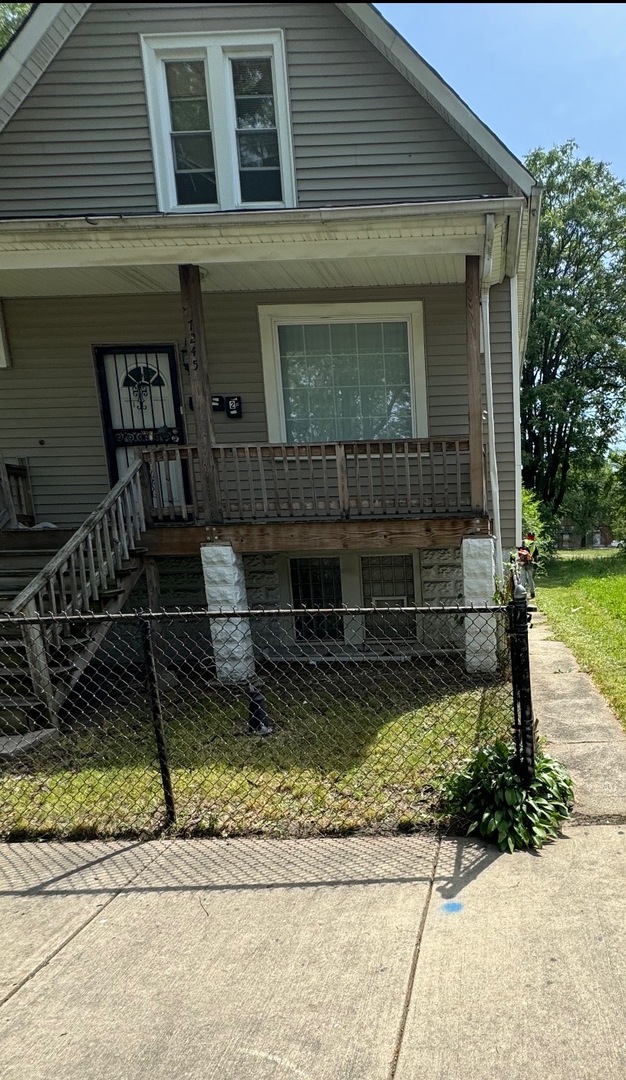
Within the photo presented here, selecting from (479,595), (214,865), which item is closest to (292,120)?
(479,595)

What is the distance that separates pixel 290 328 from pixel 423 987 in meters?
6.35

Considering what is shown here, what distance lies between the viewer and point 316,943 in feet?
7.84

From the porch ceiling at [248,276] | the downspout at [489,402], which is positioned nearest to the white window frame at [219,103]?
the porch ceiling at [248,276]

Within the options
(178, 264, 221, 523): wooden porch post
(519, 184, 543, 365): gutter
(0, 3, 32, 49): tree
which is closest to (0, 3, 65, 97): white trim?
(178, 264, 221, 523): wooden porch post

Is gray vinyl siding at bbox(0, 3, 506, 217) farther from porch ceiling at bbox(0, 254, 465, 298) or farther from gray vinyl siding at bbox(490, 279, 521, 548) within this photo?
gray vinyl siding at bbox(490, 279, 521, 548)

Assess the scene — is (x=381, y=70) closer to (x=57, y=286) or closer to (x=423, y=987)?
(x=57, y=286)

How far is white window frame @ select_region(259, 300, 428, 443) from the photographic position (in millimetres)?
6727

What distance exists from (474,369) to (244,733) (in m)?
3.69

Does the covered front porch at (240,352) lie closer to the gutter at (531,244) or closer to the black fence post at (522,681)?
the gutter at (531,244)

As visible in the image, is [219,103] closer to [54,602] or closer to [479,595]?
[54,602]

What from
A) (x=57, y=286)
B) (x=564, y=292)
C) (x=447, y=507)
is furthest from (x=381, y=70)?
(x=564, y=292)

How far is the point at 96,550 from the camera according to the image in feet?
19.4

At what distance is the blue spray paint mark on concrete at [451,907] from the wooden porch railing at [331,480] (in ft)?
12.0

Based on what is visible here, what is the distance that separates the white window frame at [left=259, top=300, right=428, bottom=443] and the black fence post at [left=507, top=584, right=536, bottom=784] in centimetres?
422
